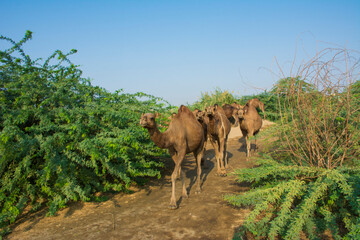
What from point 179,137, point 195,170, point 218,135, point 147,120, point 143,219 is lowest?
→ point 143,219

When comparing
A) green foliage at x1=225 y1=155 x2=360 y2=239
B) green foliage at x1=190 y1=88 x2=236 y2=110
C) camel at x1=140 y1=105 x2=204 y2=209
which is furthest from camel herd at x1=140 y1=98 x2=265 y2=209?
green foliage at x1=190 y1=88 x2=236 y2=110

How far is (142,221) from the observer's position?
4.51 metres

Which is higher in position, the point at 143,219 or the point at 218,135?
the point at 218,135

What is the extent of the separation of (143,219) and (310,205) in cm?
276

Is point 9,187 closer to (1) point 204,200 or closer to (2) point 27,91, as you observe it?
(2) point 27,91

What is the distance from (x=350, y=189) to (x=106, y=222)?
3918 millimetres

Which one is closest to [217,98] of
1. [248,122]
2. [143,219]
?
[248,122]

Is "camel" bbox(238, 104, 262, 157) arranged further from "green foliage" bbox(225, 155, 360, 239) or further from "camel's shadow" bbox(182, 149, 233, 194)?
"green foliage" bbox(225, 155, 360, 239)

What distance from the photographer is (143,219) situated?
4.59 m

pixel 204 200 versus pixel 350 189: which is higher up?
pixel 350 189

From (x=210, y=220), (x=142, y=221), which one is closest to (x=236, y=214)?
(x=210, y=220)

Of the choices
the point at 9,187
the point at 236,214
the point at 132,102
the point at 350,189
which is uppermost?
the point at 132,102

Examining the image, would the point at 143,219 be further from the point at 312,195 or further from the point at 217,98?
the point at 217,98

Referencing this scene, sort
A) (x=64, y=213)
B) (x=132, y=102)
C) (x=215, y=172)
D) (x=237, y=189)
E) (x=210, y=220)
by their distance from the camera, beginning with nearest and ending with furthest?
(x=210, y=220)
(x=64, y=213)
(x=237, y=189)
(x=132, y=102)
(x=215, y=172)
